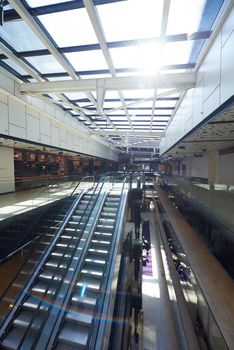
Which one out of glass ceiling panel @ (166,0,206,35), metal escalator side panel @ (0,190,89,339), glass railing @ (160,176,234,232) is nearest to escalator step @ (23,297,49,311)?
metal escalator side panel @ (0,190,89,339)

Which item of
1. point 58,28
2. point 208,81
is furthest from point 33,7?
point 208,81

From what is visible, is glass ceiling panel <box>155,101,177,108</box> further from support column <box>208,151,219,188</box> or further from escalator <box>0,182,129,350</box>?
escalator <box>0,182,129,350</box>

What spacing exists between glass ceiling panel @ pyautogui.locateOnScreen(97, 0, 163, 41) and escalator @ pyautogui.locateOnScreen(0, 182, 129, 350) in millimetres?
4475

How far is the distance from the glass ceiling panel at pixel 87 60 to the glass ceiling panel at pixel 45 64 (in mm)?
474

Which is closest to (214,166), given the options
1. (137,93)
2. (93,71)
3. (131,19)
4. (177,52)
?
(137,93)

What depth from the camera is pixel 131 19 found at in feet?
10.9

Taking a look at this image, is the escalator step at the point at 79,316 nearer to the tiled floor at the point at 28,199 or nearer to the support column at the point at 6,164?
the tiled floor at the point at 28,199

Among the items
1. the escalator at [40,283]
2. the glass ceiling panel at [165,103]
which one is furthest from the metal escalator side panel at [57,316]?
the glass ceiling panel at [165,103]

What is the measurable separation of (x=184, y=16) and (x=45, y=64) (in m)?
3.49

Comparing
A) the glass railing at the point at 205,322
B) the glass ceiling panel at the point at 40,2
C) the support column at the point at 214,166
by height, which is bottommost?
the glass railing at the point at 205,322

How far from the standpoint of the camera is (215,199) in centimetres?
556

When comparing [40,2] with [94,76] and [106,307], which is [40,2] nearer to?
[94,76]

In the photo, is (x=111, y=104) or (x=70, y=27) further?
(x=111, y=104)

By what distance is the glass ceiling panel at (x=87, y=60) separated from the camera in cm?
449
